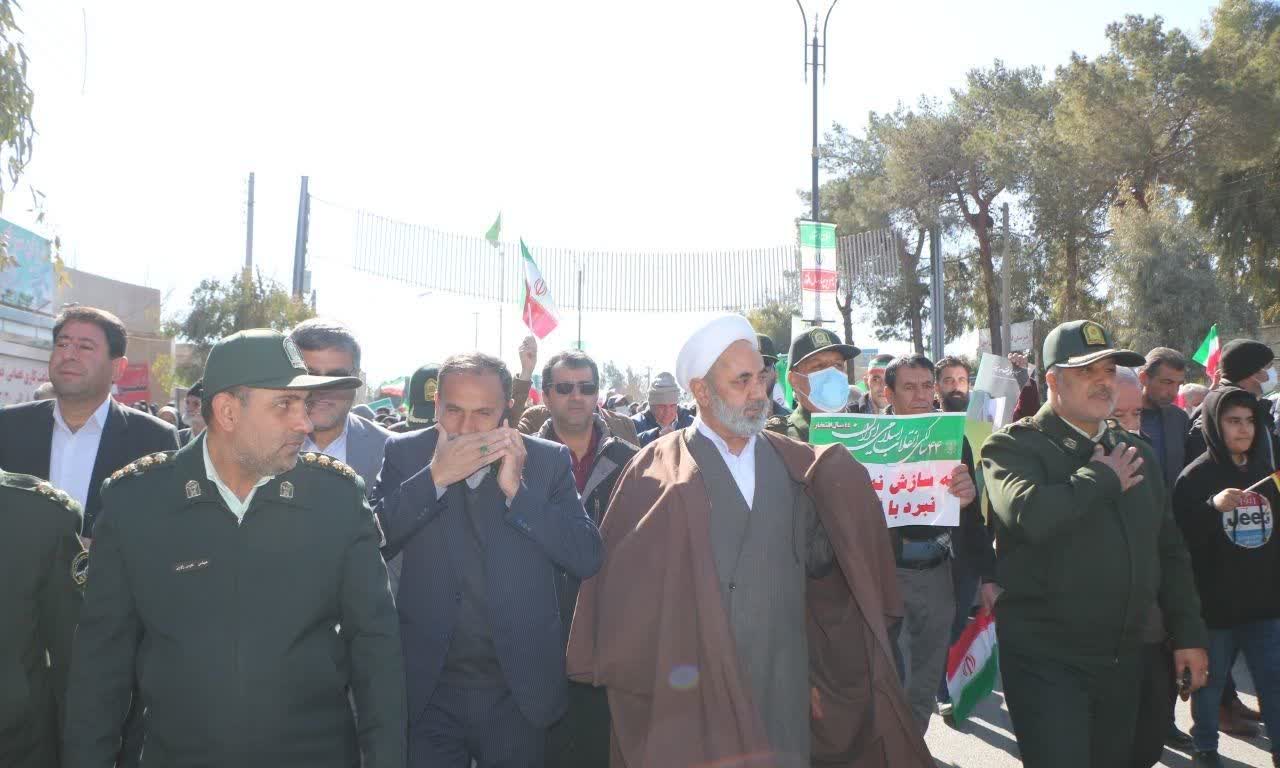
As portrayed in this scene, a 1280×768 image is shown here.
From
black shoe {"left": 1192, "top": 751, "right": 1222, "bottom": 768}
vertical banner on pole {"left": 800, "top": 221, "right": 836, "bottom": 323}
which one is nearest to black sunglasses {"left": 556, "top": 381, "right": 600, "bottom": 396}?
black shoe {"left": 1192, "top": 751, "right": 1222, "bottom": 768}

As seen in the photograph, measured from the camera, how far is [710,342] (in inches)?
159

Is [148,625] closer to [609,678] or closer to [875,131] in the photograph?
[609,678]

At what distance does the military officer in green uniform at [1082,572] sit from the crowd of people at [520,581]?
0.01 metres

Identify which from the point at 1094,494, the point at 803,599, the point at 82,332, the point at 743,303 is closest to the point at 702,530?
the point at 803,599

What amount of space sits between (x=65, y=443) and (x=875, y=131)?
32760 mm

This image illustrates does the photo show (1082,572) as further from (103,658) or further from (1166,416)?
(1166,416)

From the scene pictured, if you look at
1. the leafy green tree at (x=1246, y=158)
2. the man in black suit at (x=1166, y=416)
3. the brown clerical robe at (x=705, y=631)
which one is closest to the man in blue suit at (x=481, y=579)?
the brown clerical robe at (x=705, y=631)

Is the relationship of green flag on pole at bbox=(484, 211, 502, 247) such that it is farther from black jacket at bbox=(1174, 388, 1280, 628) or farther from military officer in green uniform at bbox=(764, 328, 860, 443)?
black jacket at bbox=(1174, 388, 1280, 628)

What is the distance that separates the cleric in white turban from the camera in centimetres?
351

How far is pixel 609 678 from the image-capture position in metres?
3.60

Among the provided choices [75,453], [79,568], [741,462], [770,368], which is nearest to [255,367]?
[79,568]

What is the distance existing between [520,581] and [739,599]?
0.78 m

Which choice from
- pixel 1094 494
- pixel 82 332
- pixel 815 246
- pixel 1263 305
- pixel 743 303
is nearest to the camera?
pixel 1094 494

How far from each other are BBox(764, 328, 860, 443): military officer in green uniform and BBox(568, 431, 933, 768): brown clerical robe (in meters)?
2.01
